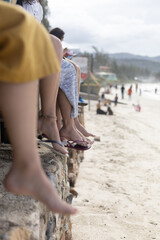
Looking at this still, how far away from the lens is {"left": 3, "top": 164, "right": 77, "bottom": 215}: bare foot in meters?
1.22

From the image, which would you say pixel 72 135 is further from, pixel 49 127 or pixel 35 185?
pixel 35 185

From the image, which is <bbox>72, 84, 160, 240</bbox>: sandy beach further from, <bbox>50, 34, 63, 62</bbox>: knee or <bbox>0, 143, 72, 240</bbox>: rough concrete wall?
<bbox>50, 34, 63, 62</bbox>: knee

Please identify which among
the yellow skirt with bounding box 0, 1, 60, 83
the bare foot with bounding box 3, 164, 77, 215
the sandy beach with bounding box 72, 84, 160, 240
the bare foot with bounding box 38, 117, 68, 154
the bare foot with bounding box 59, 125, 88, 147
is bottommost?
the sandy beach with bounding box 72, 84, 160, 240

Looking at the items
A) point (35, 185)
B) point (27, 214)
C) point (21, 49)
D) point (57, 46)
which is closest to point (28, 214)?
point (27, 214)

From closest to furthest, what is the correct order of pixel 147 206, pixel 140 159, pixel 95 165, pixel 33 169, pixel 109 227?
pixel 33 169
pixel 109 227
pixel 147 206
pixel 95 165
pixel 140 159

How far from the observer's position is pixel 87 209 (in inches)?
148

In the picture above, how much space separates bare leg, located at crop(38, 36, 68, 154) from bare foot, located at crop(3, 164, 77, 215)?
772mm

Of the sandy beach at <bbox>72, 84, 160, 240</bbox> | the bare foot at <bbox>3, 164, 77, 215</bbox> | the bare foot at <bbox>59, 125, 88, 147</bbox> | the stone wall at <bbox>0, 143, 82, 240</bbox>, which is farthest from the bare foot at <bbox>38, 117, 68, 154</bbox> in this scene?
the sandy beach at <bbox>72, 84, 160, 240</bbox>

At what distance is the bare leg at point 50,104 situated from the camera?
6.29 ft

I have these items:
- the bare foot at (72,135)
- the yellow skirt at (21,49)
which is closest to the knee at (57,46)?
the bare foot at (72,135)

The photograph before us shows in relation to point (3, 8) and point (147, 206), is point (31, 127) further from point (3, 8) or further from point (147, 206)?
point (147, 206)

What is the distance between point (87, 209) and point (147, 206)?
851 mm

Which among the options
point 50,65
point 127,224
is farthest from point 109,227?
point 50,65

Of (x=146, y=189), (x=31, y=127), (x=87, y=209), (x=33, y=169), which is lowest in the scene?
(x=146, y=189)
